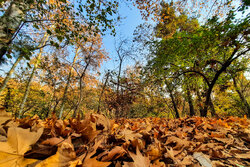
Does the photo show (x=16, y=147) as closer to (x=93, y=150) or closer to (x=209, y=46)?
(x=93, y=150)

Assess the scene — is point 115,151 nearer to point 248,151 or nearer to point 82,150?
point 82,150

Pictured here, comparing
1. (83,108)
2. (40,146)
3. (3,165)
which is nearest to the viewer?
(3,165)

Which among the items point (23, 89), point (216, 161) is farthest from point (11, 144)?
point (23, 89)

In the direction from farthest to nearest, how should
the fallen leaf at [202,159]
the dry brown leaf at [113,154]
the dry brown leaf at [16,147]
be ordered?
the fallen leaf at [202,159] → the dry brown leaf at [113,154] → the dry brown leaf at [16,147]

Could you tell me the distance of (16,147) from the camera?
1.48 feet

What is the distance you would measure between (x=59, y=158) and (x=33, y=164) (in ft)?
0.29

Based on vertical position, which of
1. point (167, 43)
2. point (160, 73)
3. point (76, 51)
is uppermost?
point (76, 51)

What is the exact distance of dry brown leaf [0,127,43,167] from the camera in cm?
40

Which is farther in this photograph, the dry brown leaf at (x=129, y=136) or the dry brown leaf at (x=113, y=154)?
the dry brown leaf at (x=129, y=136)

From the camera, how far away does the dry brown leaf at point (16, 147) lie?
15.9 inches

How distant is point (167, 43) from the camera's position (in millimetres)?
6035

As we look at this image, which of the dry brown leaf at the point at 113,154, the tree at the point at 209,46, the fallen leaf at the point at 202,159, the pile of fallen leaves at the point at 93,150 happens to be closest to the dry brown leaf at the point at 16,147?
the pile of fallen leaves at the point at 93,150

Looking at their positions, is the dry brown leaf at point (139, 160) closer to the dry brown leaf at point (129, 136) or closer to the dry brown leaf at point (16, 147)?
the dry brown leaf at point (129, 136)

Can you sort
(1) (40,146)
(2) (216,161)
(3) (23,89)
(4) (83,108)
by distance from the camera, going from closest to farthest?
(1) (40,146), (2) (216,161), (3) (23,89), (4) (83,108)
